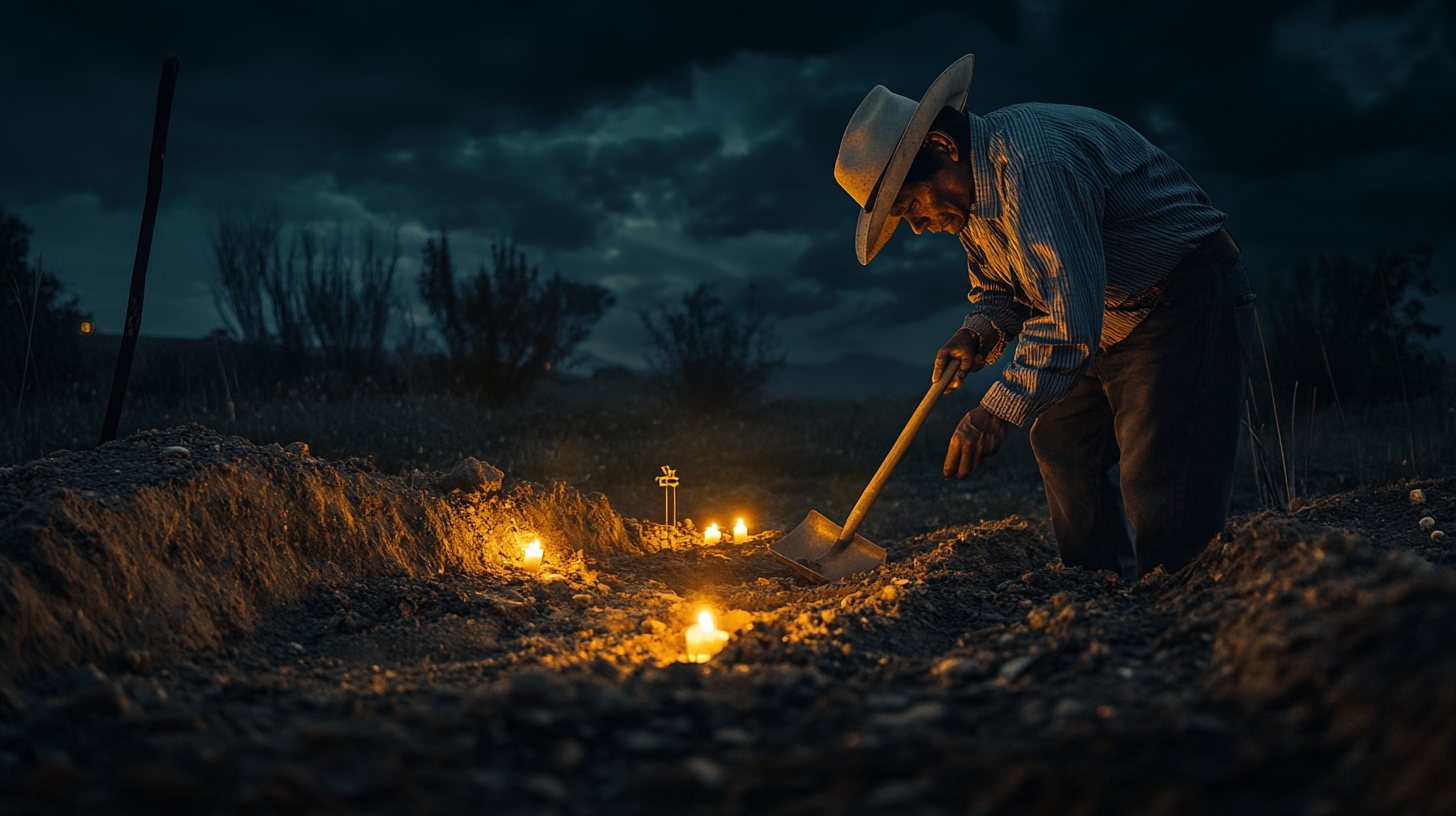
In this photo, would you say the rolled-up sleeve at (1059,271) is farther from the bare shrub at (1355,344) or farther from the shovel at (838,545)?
the bare shrub at (1355,344)

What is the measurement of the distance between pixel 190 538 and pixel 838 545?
2.65 metres

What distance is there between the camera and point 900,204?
3.04 meters

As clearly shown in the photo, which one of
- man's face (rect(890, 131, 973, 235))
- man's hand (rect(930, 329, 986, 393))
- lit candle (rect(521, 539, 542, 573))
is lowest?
lit candle (rect(521, 539, 542, 573))

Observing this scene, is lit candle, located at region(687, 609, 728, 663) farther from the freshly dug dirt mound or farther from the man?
the freshly dug dirt mound

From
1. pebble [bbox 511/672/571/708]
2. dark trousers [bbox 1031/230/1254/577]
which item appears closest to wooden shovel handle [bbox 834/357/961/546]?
dark trousers [bbox 1031/230/1254/577]

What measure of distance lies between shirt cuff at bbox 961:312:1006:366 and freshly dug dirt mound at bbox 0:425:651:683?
8.29 feet

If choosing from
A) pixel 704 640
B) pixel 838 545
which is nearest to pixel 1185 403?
pixel 838 545

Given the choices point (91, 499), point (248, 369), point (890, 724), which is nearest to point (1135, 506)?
point (890, 724)

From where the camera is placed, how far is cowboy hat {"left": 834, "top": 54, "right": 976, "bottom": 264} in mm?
2844

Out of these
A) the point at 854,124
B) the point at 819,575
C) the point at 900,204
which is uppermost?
the point at 854,124

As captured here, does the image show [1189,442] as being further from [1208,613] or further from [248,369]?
[248,369]

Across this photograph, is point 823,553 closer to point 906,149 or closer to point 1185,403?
point 1185,403

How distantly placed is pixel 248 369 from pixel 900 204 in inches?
478

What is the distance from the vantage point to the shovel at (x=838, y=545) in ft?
11.6
